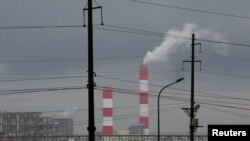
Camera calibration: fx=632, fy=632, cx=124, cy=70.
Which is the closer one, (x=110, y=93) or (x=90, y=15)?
(x=90, y=15)

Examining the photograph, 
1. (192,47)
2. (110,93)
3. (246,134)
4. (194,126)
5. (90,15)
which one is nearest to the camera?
(90,15)

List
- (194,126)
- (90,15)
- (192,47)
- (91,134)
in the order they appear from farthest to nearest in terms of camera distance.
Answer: (192,47)
(194,126)
(90,15)
(91,134)

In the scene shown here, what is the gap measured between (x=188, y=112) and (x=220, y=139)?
26099 millimetres

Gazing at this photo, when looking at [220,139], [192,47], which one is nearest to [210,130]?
[220,139]

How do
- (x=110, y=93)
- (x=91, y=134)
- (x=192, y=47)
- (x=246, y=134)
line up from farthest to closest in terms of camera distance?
(x=110, y=93), (x=192, y=47), (x=246, y=134), (x=91, y=134)

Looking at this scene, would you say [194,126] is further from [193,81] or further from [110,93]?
[110,93]

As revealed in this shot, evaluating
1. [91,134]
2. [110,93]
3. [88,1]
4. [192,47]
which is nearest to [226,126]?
[91,134]

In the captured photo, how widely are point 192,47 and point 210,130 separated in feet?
99.1

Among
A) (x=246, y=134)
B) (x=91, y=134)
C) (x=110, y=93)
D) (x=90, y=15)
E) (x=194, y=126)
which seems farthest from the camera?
(x=110, y=93)

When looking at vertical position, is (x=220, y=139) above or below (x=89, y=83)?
below

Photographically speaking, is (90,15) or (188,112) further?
(188,112)

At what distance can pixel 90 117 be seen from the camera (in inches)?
1479

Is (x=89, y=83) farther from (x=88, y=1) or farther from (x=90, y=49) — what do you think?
(x=88, y=1)

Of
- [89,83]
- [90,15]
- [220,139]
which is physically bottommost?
[220,139]
